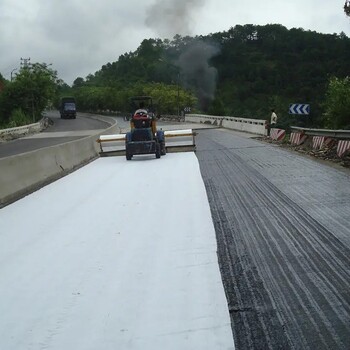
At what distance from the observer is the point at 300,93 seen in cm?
8094

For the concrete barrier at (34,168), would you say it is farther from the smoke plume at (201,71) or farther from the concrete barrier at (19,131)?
the smoke plume at (201,71)

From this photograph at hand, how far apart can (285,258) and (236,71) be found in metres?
103

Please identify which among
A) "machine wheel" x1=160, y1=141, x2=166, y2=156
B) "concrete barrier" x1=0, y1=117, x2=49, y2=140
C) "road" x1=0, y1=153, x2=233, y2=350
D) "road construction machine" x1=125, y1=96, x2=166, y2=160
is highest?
"road" x1=0, y1=153, x2=233, y2=350

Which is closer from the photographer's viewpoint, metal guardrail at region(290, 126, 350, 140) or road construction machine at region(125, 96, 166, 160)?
metal guardrail at region(290, 126, 350, 140)

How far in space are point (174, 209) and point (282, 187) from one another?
3.04m

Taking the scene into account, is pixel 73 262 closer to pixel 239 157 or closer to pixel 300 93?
pixel 239 157

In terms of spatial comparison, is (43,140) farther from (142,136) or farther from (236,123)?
(142,136)

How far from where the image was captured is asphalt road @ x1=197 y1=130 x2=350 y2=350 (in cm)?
388

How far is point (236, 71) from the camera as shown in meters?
105

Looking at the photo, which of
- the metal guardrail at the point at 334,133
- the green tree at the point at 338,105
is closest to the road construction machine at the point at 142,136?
the metal guardrail at the point at 334,133

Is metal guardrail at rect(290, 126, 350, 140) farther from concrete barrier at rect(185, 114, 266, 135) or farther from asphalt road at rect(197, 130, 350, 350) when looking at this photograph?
concrete barrier at rect(185, 114, 266, 135)

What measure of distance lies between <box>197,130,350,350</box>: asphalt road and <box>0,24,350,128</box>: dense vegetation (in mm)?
→ 57544

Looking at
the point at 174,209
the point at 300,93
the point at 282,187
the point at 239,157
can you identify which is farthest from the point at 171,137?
the point at 300,93

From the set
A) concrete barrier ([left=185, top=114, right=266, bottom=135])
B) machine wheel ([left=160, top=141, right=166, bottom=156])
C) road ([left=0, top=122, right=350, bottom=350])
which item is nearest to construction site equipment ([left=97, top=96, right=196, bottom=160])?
machine wheel ([left=160, top=141, right=166, bottom=156])
